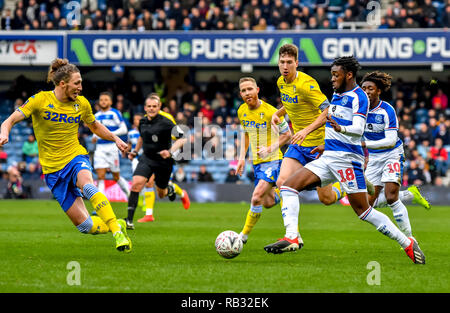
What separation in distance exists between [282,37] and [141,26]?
5.08m

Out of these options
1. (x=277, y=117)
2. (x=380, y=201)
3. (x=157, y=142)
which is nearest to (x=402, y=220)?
(x=380, y=201)

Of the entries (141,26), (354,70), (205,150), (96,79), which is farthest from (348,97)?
(96,79)

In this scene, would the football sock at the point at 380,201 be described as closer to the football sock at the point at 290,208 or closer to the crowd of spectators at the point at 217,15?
the football sock at the point at 290,208

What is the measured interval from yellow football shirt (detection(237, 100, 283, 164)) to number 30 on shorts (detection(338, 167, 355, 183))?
227 cm

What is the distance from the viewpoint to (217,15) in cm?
2716

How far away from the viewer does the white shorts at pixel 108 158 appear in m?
18.2

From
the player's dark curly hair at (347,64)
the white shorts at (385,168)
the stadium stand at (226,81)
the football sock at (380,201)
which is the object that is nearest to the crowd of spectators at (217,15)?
the stadium stand at (226,81)

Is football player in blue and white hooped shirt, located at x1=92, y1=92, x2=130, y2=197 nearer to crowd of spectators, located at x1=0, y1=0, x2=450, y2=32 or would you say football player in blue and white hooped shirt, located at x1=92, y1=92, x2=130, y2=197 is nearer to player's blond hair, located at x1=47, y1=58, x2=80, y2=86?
player's blond hair, located at x1=47, y1=58, x2=80, y2=86

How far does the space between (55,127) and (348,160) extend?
3.50m

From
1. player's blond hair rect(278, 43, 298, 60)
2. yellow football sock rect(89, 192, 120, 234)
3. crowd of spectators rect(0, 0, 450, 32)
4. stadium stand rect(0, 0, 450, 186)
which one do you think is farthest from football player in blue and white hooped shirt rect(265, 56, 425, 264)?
crowd of spectators rect(0, 0, 450, 32)

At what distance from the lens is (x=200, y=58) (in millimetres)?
26547

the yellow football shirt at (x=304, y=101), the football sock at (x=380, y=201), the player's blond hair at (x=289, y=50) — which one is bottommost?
the football sock at (x=380, y=201)

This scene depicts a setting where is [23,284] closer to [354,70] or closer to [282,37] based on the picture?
[354,70]

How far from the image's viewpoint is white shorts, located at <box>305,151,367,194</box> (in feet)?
28.3
